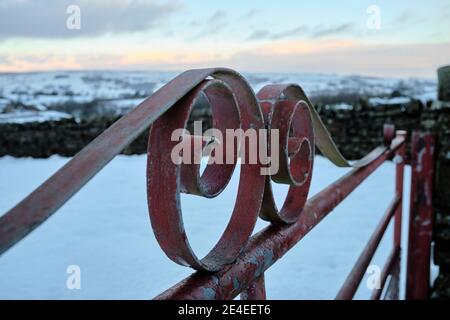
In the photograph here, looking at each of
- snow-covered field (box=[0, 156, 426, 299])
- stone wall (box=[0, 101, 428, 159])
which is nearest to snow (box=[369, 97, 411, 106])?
stone wall (box=[0, 101, 428, 159])

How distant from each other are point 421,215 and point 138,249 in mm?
2393

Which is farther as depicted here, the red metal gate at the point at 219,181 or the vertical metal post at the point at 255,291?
the vertical metal post at the point at 255,291

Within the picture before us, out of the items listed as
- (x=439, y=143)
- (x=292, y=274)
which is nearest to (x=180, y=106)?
(x=439, y=143)

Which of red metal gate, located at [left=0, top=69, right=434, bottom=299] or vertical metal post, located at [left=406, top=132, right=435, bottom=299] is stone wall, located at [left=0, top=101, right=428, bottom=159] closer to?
vertical metal post, located at [left=406, top=132, right=435, bottom=299]

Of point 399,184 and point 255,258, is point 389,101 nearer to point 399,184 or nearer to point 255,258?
point 399,184

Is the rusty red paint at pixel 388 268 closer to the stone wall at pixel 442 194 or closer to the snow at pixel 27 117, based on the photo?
the stone wall at pixel 442 194

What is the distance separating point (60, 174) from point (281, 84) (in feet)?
1.53

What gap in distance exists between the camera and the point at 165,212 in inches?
20.0

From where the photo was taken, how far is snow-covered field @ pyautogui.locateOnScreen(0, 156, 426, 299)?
9.93 ft

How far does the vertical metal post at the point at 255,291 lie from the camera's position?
28.2 inches

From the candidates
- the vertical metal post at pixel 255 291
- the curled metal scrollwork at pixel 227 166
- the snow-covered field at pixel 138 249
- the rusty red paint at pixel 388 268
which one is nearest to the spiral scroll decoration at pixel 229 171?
the curled metal scrollwork at pixel 227 166

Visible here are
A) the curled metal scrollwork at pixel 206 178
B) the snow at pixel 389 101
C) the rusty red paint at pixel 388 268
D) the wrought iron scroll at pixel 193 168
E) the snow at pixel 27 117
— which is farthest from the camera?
the snow at pixel 27 117

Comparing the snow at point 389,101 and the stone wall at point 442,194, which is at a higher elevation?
the snow at point 389,101
